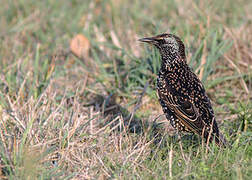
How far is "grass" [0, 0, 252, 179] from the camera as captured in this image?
14.3 ft

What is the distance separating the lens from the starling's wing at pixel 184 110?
4770 millimetres

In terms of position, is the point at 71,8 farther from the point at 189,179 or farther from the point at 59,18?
the point at 189,179

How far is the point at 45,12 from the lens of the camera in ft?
28.1

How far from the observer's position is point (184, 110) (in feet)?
16.0

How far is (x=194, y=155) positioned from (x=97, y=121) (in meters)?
1.51

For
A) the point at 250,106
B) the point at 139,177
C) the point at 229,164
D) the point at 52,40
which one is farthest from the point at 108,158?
the point at 52,40

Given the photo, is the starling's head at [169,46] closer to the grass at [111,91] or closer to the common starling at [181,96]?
the common starling at [181,96]

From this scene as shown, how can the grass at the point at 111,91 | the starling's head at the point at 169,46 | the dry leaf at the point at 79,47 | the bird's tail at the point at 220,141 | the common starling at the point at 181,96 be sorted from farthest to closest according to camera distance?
the dry leaf at the point at 79,47 → the starling's head at the point at 169,46 → the common starling at the point at 181,96 → the bird's tail at the point at 220,141 → the grass at the point at 111,91

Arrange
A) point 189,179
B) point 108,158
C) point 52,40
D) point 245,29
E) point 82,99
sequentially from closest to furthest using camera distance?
point 189,179
point 108,158
point 82,99
point 245,29
point 52,40

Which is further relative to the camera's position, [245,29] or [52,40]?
[52,40]

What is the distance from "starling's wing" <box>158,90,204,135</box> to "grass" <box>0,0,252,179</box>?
0.21m

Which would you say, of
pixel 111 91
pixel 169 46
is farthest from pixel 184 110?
pixel 111 91

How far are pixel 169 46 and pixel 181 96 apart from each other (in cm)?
60

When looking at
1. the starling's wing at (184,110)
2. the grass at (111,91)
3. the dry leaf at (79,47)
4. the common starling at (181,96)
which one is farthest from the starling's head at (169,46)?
the dry leaf at (79,47)
